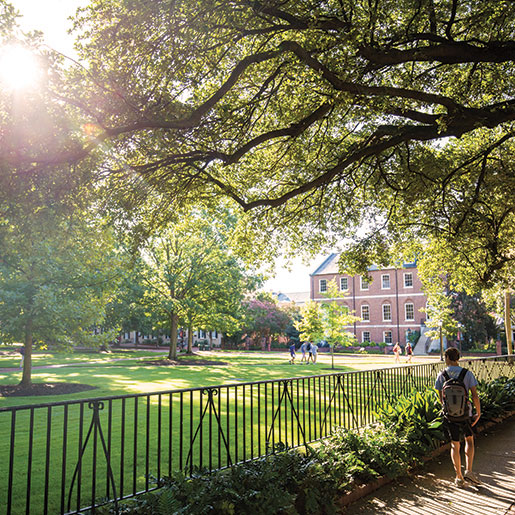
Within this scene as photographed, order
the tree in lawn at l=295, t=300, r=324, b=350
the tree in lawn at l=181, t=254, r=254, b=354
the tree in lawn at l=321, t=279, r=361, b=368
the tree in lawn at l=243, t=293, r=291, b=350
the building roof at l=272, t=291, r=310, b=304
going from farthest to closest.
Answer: the building roof at l=272, t=291, r=310, b=304, the tree in lawn at l=243, t=293, r=291, b=350, the tree in lawn at l=295, t=300, r=324, b=350, the tree in lawn at l=181, t=254, r=254, b=354, the tree in lawn at l=321, t=279, r=361, b=368

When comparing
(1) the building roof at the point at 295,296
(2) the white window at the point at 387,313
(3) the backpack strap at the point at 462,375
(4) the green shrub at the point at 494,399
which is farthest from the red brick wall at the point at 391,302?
(3) the backpack strap at the point at 462,375

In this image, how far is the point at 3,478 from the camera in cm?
666

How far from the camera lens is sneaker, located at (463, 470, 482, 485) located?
5.92 metres

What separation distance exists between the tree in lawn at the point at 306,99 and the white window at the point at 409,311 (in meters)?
45.4

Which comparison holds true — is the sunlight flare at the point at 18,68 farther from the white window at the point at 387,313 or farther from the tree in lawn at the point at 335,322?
the white window at the point at 387,313

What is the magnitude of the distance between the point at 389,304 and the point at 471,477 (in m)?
55.7

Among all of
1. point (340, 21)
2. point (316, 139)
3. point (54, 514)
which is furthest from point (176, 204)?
point (54, 514)

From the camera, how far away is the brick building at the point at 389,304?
5759 cm

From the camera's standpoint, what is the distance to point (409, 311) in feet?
191

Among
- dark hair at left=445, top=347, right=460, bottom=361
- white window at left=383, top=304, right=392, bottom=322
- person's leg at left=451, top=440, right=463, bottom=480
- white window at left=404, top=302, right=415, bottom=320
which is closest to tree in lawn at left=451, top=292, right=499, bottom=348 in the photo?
white window at left=404, top=302, right=415, bottom=320

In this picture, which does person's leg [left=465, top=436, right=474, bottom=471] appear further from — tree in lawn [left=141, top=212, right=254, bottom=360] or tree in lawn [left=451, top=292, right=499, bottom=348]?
tree in lawn [left=451, top=292, right=499, bottom=348]

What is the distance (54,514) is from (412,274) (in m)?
58.0

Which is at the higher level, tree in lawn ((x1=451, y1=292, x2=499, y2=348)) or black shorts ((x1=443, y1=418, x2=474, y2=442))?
tree in lawn ((x1=451, y1=292, x2=499, y2=348))

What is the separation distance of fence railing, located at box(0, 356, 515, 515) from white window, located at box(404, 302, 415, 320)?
1832 inches
